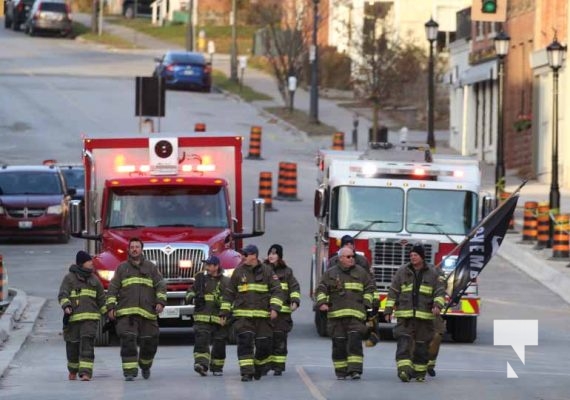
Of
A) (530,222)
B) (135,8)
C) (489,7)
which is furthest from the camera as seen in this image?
(135,8)

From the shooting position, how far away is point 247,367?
19094mm

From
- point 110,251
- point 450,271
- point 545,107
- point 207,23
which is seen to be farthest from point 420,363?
point 207,23

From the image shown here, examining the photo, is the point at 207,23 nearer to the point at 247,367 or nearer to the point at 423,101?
the point at 423,101

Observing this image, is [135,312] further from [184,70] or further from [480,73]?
[184,70]

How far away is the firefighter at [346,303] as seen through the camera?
63.3ft

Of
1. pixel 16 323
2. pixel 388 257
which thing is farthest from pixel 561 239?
pixel 16 323

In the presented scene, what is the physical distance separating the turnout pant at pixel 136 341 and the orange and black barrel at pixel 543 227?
17873 millimetres

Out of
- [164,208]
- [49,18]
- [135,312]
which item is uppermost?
[49,18]

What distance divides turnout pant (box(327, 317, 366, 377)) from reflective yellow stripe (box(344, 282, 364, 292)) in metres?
0.35

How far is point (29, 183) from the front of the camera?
3975 cm

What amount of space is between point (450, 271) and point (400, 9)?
57.0 metres

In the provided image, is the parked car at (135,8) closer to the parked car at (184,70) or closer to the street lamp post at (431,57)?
the parked car at (184,70)

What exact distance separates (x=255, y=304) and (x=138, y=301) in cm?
131

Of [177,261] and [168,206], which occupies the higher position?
[168,206]
